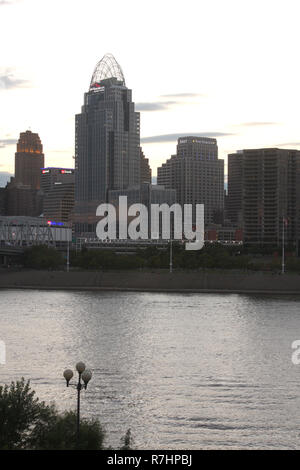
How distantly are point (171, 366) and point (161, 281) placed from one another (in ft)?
236

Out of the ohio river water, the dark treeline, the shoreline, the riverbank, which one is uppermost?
the dark treeline

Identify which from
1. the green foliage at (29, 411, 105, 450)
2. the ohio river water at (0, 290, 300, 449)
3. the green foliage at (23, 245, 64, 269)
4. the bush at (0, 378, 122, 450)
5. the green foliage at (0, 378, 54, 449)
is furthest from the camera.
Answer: the green foliage at (23, 245, 64, 269)

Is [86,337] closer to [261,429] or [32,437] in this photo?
[261,429]

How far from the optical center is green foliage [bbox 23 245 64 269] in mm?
142625

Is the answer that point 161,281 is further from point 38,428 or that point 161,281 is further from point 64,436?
point 64,436

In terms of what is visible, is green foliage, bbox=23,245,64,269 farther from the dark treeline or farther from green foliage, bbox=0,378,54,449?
green foliage, bbox=0,378,54,449

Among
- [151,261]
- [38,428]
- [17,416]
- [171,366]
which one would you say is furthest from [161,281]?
[17,416]

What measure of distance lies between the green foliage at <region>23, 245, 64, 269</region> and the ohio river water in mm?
53621

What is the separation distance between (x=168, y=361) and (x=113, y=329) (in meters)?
17.5

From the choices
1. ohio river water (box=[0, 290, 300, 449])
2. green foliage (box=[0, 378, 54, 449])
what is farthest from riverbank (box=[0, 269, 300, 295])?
green foliage (box=[0, 378, 54, 449])

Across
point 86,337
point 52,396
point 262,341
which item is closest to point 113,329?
point 86,337

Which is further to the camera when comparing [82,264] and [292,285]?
[82,264]

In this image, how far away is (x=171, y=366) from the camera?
47.0 m
